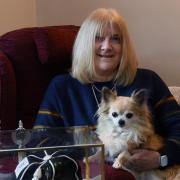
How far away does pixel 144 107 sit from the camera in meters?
1.71

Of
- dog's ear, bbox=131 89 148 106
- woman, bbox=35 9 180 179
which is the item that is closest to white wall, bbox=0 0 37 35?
woman, bbox=35 9 180 179

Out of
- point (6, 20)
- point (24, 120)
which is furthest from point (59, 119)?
point (6, 20)

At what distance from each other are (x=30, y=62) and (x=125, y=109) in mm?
672

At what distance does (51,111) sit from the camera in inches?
74.2

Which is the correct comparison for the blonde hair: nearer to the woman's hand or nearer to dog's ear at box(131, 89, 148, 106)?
dog's ear at box(131, 89, 148, 106)

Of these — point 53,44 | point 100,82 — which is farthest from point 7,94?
point 100,82

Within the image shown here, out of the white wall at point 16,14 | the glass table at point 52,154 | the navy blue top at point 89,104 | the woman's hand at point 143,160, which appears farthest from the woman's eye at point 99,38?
the white wall at point 16,14

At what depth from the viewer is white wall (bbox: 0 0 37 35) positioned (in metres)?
2.56

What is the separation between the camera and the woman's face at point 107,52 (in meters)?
1.89

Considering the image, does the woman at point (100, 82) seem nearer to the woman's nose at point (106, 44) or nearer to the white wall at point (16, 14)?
the woman's nose at point (106, 44)

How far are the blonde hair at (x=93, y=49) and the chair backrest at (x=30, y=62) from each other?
0.17m

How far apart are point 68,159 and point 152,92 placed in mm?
823

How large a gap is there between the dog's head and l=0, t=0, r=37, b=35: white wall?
1.18 meters

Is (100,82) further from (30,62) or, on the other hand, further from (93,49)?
(30,62)
